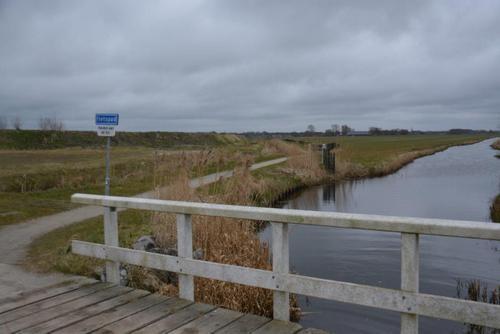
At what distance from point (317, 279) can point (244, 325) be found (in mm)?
828

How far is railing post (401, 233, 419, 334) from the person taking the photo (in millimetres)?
3496

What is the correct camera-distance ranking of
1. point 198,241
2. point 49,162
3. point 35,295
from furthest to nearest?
point 49,162, point 198,241, point 35,295

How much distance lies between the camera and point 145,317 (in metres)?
4.43

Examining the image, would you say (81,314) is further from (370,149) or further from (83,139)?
(83,139)

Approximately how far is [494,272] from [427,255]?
1.72 metres

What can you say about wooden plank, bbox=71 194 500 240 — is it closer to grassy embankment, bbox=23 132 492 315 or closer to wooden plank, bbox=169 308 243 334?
wooden plank, bbox=169 308 243 334

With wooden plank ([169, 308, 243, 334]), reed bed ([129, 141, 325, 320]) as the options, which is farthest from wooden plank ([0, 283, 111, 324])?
reed bed ([129, 141, 325, 320])

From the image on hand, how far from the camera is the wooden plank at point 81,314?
4.18 m

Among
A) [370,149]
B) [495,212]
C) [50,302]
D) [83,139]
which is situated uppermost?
[83,139]

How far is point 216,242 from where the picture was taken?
A: 870 centimetres

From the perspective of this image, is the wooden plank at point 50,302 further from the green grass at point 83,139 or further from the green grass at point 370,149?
the green grass at point 83,139

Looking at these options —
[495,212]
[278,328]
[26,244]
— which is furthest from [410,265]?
[495,212]

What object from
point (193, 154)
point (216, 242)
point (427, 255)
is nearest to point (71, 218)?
point (193, 154)

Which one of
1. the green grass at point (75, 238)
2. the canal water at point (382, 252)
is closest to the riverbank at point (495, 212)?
the canal water at point (382, 252)
